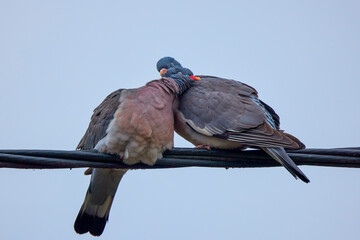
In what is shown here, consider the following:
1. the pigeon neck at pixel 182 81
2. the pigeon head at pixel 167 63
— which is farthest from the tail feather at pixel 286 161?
the pigeon head at pixel 167 63

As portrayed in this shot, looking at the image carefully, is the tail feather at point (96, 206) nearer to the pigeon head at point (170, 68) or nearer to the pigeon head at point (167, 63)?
the pigeon head at point (170, 68)

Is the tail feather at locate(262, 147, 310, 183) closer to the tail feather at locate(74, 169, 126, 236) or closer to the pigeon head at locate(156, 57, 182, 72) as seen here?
the tail feather at locate(74, 169, 126, 236)

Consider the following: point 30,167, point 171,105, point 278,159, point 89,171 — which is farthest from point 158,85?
point 30,167

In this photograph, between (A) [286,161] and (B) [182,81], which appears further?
(B) [182,81]

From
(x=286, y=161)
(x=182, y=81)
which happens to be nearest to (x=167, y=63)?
(x=182, y=81)

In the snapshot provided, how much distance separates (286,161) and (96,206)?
6.22 feet

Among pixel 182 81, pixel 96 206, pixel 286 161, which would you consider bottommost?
pixel 96 206

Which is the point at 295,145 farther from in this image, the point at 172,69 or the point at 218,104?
the point at 172,69

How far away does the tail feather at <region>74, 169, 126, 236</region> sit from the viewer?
16.6ft

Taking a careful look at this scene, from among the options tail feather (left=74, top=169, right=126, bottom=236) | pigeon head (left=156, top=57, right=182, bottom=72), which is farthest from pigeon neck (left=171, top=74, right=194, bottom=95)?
tail feather (left=74, top=169, right=126, bottom=236)

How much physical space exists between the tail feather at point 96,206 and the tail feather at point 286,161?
4.41 ft

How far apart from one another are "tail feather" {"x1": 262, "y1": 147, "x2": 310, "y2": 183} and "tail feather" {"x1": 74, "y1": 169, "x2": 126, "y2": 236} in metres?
1.34

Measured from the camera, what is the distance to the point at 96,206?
17.4 ft

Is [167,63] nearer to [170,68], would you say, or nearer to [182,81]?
[170,68]
